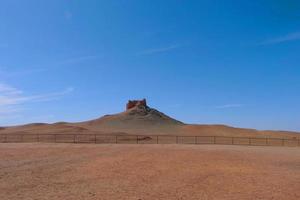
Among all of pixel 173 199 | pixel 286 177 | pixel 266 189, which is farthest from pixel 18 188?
pixel 286 177

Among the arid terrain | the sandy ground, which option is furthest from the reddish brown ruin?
the sandy ground

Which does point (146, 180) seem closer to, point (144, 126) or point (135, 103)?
point (144, 126)

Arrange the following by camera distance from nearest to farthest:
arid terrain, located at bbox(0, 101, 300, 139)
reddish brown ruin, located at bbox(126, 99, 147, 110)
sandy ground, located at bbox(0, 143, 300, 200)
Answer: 1. sandy ground, located at bbox(0, 143, 300, 200)
2. arid terrain, located at bbox(0, 101, 300, 139)
3. reddish brown ruin, located at bbox(126, 99, 147, 110)

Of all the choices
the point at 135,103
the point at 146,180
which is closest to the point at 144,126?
the point at 135,103

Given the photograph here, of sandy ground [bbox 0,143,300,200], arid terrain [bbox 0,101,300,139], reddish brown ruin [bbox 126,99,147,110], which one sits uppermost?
reddish brown ruin [bbox 126,99,147,110]

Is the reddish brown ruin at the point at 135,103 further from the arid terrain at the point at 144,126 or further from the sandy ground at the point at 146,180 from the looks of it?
the sandy ground at the point at 146,180

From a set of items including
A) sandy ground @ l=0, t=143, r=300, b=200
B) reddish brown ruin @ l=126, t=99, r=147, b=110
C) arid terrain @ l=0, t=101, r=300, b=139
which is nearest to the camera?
sandy ground @ l=0, t=143, r=300, b=200

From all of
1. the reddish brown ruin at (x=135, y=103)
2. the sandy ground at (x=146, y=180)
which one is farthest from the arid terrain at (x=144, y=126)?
the sandy ground at (x=146, y=180)

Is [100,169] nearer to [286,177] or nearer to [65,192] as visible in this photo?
[65,192]

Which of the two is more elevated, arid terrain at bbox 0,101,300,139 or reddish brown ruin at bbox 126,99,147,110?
reddish brown ruin at bbox 126,99,147,110

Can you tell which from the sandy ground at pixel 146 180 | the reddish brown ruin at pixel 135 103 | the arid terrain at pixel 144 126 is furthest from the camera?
the reddish brown ruin at pixel 135 103

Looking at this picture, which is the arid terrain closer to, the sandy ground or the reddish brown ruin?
the reddish brown ruin

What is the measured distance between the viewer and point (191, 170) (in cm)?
2864

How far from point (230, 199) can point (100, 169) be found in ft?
39.0
